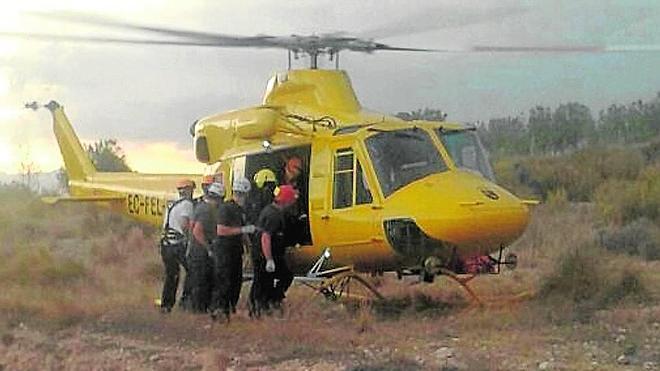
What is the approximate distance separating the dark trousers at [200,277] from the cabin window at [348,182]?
5.23 ft

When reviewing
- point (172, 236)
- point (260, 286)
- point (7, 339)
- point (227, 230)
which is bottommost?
point (7, 339)

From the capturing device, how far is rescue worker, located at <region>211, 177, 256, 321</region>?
13.3 metres

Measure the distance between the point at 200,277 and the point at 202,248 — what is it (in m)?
0.35

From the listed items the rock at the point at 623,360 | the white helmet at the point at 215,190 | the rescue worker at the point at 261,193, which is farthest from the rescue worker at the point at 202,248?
the rock at the point at 623,360

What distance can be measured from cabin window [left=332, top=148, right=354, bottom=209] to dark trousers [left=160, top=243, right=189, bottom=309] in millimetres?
2031

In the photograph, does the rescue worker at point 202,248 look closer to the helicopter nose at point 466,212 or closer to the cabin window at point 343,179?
the cabin window at point 343,179

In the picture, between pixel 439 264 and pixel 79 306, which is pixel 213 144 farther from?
pixel 439 264

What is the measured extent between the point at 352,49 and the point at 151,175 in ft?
16.2

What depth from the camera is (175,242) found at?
14.4 meters

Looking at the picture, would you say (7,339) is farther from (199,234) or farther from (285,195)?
(285,195)

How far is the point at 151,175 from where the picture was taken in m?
18.6

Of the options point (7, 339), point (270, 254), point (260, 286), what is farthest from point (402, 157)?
point (7, 339)

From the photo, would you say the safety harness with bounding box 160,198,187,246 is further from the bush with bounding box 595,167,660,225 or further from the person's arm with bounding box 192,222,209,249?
the bush with bounding box 595,167,660,225

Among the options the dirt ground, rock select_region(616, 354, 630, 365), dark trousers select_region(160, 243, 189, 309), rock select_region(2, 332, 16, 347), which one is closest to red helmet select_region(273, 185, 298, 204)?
the dirt ground
